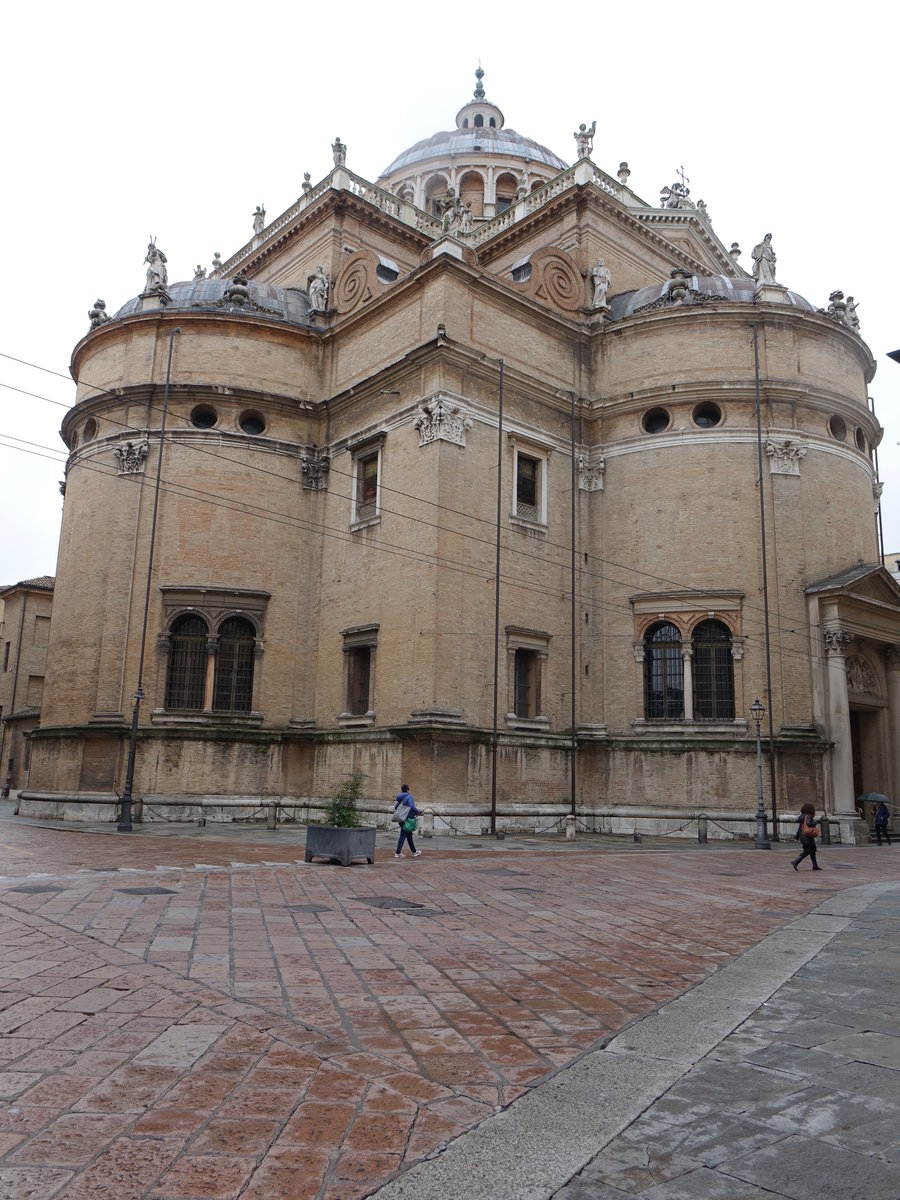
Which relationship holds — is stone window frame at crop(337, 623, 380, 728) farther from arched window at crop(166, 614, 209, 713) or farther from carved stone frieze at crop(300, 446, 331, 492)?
carved stone frieze at crop(300, 446, 331, 492)

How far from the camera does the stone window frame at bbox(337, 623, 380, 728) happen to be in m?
25.9

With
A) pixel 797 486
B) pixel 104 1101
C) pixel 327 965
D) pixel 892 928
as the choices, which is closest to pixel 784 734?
pixel 797 486

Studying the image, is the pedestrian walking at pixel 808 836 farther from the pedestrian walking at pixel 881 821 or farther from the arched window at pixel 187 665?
the arched window at pixel 187 665

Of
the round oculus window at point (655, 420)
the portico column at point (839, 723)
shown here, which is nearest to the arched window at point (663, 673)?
the portico column at point (839, 723)

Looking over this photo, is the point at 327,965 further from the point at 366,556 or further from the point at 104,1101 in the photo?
the point at 366,556

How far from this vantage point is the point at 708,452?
27.6 meters

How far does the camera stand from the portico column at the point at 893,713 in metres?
27.7

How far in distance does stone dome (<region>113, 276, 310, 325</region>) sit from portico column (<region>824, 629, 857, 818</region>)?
19.0 meters

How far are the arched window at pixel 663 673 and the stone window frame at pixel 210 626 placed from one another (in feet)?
36.9

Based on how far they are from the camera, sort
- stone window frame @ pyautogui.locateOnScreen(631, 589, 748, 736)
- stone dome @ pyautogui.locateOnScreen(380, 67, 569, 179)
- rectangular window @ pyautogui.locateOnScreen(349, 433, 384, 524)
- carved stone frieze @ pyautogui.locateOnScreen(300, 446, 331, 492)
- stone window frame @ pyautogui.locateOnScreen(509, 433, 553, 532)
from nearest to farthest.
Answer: stone window frame @ pyautogui.locateOnScreen(631, 589, 748, 736) < stone window frame @ pyautogui.locateOnScreen(509, 433, 553, 532) < rectangular window @ pyautogui.locateOnScreen(349, 433, 384, 524) < carved stone frieze @ pyautogui.locateOnScreen(300, 446, 331, 492) < stone dome @ pyautogui.locateOnScreen(380, 67, 569, 179)

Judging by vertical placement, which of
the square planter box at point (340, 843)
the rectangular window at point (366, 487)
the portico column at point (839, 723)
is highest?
the rectangular window at point (366, 487)

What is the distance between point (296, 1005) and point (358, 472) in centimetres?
2330

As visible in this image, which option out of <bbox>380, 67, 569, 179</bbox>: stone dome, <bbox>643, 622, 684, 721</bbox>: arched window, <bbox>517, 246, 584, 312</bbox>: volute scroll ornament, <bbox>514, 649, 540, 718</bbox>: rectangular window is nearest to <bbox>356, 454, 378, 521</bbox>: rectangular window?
<bbox>514, 649, 540, 718</bbox>: rectangular window

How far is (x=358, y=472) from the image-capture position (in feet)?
93.5
